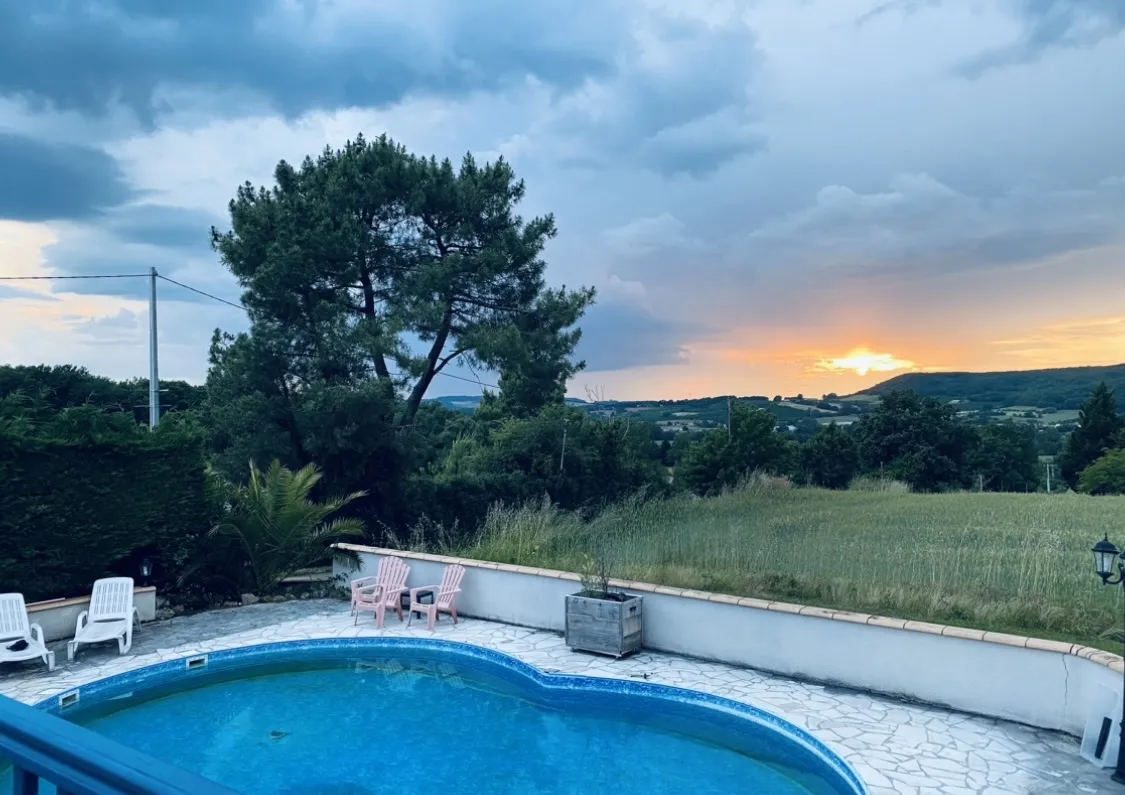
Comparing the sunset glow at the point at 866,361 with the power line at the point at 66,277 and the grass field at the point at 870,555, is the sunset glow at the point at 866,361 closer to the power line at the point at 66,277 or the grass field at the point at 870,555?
the grass field at the point at 870,555

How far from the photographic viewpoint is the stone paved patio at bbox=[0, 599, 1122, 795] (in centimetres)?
531

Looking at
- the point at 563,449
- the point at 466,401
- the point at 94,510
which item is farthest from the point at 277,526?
the point at 466,401

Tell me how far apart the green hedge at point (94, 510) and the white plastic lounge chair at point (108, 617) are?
548mm

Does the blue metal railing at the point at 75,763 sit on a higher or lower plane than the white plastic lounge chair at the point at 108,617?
higher

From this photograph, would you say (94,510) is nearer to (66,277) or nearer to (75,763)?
(75,763)

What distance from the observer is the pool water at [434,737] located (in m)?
5.92

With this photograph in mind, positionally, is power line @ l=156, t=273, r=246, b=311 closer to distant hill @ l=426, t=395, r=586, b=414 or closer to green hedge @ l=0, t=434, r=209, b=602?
distant hill @ l=426, t=395, r=586, b=414

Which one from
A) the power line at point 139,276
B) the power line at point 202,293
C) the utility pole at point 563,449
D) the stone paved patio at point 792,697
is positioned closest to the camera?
the stone paved patio at point 792,697

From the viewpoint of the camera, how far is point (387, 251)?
1762cm

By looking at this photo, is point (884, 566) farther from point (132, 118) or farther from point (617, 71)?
point (132, 118)

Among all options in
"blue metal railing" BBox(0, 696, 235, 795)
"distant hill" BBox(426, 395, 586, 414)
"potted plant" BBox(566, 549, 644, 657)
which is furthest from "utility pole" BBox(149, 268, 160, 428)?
"blue metal railing" BBox(0, 696, 235, 795)

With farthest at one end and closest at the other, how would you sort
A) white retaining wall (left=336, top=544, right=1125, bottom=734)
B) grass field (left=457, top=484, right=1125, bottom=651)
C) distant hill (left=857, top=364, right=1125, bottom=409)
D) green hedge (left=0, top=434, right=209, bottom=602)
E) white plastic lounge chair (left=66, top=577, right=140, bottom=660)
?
1. distant hill (left=857, top=364, right=1125, bottom=409)
2. green hedge (left=0, top=434, right=209, bottom=602)
3. white plastic lounge chair (left=66, top=577, right=140, bottom=660)
4. grass field (left=457, top=484, right=1125, bottom=651)
5. white retaining wall (left=336, top=544, right=1125, bottom=734)

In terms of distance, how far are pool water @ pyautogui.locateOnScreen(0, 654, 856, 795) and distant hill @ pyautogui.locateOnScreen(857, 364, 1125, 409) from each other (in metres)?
34.0

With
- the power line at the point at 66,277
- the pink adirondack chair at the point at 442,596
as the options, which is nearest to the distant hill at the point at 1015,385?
the pink adirondack chair at the point at 442,596
